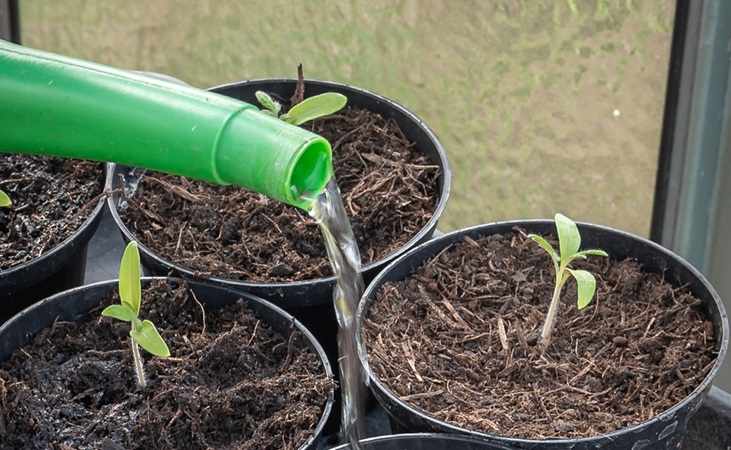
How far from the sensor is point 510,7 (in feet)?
5.79

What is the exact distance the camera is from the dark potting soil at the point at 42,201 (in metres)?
1.21

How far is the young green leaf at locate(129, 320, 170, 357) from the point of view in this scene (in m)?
1.01

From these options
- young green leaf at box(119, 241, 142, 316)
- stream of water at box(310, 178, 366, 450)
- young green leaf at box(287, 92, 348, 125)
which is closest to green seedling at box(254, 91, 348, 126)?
young green leaf at box(287, 92, 348, 125)

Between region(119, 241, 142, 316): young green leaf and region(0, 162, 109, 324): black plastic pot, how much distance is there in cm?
17

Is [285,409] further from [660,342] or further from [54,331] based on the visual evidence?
[660,342]

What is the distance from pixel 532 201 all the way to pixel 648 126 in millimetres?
330

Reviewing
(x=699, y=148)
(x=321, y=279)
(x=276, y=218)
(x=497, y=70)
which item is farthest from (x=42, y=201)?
(x=699, y=148)

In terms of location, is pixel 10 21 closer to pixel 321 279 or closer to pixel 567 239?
pixel 321 279

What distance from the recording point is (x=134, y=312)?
1.02 m

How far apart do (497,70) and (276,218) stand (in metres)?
0.75

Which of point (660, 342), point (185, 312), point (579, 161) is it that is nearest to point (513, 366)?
point (660, 342)

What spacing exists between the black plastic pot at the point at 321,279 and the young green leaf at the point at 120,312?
14cm

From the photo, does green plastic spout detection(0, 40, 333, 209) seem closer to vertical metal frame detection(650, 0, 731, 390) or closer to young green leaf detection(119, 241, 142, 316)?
young green leaf detection(119, 241, 142, 316)

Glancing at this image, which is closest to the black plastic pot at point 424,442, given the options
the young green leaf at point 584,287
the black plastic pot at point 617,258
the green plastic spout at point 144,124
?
the black plastic pot at point 617,258
